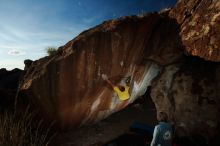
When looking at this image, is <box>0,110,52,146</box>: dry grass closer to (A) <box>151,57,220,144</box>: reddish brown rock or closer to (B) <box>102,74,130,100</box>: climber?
(B) <box>102,74,130,100</box>: climber

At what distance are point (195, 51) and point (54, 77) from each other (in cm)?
280

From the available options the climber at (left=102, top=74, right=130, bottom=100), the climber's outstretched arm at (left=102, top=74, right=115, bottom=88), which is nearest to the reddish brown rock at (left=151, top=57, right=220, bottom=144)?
the climber at (left=102, top=74, right=130, bottom=100)

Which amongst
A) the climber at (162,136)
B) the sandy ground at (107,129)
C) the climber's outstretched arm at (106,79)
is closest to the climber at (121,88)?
the climber's outstretched arm at (106,79)

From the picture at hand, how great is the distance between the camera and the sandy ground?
6.22 metres

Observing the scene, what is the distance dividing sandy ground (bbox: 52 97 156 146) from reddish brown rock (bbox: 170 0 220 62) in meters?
2.39

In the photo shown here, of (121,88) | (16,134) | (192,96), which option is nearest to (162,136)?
(192,96)

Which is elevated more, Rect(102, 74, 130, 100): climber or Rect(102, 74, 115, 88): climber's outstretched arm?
Rect(102, 74, 115, 88): climber's outstretched arm

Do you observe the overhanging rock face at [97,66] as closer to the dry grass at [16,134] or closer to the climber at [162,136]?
the dry grass at [16,134]

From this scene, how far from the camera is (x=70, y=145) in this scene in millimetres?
6102

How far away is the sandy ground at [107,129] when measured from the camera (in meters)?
6.22

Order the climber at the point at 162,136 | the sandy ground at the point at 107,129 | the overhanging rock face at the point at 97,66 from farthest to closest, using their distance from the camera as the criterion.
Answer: the sandy ground at the point at 107,129
the overhanging rock face at the point at 97,66
the climber at the point at 162,136

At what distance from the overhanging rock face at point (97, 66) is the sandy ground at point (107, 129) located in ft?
0.80

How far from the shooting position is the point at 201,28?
5.18 meters

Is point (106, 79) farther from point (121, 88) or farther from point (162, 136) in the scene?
point (162, 136)
